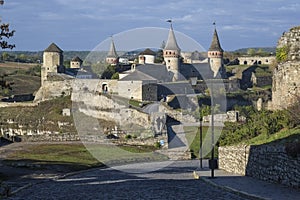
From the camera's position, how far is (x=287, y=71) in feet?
59.4

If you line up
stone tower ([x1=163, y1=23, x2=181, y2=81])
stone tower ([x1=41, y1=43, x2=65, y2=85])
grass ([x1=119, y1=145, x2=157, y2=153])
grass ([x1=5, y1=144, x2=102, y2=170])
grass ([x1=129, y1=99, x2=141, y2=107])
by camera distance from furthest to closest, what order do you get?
stone tower ([x1=41, y1=43, x2=65, y2=85])
stone tower ([x1=163, y1=23, x2=181, y2=81])
grass ([x1=129, y1=99, x2=141, y2=107])
grass ([x1=119, y1=145, x2=157, y2=153])
grass ([x1=5, y1=144, x2=102, y2=170])

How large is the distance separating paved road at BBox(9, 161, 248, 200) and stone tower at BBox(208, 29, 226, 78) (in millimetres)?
50825

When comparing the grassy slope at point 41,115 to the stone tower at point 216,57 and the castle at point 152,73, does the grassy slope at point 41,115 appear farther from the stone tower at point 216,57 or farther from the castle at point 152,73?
the stone tower at point 216,57

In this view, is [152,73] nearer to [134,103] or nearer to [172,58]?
[172,58]

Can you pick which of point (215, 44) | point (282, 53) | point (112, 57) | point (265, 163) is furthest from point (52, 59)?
point (265, 163)

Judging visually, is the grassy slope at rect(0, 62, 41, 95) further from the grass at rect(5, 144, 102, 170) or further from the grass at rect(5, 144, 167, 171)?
the grass at rect(5, 144, 167, 171)

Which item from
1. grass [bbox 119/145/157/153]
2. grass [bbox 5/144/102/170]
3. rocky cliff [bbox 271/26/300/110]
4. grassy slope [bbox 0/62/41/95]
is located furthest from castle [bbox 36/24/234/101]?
rocky cliff [bbox 271/26/300/110]

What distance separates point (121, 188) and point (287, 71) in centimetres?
668

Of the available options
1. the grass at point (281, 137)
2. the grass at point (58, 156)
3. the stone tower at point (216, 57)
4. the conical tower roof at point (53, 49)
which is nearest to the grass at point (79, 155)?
the grass at point (58, 156)

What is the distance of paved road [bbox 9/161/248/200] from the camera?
46.2 ft

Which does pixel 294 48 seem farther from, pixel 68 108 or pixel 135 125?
pixel 68 108

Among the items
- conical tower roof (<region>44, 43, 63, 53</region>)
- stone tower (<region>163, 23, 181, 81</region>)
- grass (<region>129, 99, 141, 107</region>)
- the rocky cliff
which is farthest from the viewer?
conical tower roof (<region>44, 43, 63, 53</region>)

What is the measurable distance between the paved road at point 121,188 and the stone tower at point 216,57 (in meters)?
50.8

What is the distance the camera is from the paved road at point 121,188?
1408 cm
